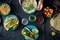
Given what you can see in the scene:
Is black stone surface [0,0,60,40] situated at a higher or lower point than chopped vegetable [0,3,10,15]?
lower

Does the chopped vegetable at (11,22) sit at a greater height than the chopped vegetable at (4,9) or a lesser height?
lesser

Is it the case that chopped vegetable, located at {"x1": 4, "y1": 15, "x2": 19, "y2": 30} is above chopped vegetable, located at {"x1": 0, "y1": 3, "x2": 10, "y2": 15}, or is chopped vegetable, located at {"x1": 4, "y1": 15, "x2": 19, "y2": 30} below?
below

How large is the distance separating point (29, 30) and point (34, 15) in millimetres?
77

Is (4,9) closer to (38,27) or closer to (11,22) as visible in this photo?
(11,22)

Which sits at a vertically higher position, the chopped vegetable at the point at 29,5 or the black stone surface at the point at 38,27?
the chopped vegetable at the point at 29,5

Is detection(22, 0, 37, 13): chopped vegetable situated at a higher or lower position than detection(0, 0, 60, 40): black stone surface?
higher

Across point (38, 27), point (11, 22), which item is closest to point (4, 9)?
point (11, 22)

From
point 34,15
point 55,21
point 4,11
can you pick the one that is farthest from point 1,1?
point 55,21

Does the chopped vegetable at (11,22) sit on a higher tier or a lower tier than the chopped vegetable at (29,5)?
lower

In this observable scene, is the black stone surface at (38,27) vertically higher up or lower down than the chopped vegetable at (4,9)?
lower down

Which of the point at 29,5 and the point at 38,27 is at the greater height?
the point at 29,5

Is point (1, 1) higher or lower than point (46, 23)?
higher

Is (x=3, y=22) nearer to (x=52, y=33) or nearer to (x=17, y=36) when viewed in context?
(x=17, y=36)

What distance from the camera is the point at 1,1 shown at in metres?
0.95
